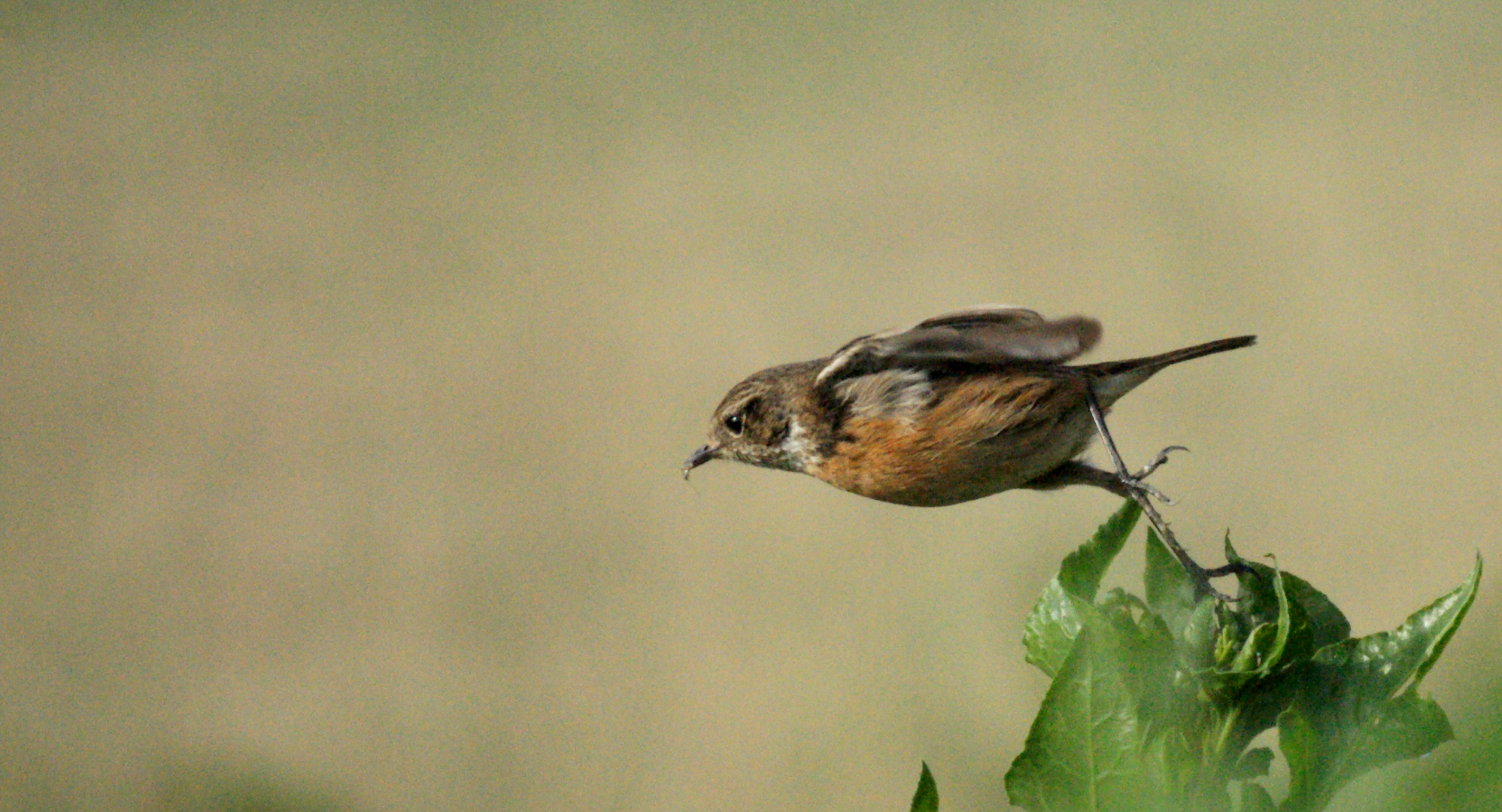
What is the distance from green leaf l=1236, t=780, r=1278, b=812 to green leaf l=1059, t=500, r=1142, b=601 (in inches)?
10.1

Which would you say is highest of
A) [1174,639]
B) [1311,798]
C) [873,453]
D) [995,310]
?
[995,310]

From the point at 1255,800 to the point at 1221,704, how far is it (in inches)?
4.5

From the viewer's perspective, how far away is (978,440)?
2.34 m

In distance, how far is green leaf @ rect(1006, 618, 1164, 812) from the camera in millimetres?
1056

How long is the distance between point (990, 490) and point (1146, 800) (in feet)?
4.36

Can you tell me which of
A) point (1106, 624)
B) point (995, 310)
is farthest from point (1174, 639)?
point (995, 310)

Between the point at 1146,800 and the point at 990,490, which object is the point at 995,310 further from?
the point at 1146,800

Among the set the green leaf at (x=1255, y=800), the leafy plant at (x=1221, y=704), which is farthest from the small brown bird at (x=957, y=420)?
the green leaf at (x=1255, y=800)

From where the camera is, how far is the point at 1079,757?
109cm

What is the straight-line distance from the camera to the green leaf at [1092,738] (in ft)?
A: 3.46

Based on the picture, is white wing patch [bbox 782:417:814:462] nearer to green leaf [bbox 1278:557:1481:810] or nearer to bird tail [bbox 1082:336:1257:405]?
bird tail [bbox 1082:336:1257:405]

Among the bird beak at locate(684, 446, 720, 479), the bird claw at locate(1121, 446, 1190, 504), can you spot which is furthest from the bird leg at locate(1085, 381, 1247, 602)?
the bird beak at locate(684, 446, 720, 479)

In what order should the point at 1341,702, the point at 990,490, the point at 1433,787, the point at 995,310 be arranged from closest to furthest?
the point at 1433,787
the point at 1341,702
the point at 995,310
the point at 990,490

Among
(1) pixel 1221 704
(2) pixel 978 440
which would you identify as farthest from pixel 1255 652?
(2) pixel 978 440
